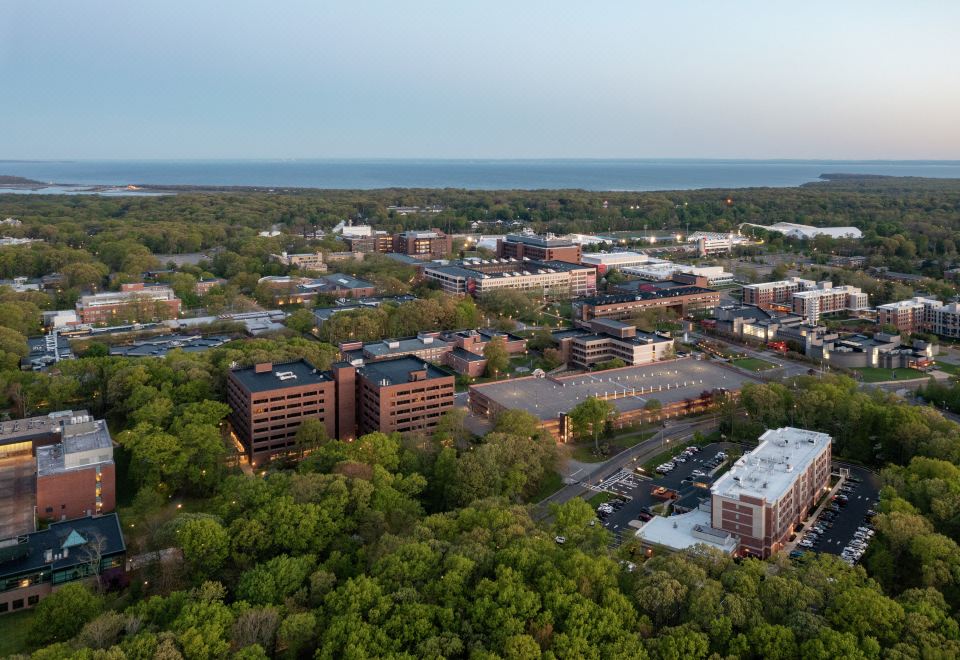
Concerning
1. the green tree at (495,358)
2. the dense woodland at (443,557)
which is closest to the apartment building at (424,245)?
the green tree at (495,358)

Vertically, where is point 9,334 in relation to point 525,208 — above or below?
below

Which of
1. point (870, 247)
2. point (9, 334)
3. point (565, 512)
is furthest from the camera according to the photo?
point (870, 247)

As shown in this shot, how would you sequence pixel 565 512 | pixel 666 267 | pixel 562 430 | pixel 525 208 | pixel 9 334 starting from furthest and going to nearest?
pixel 525 208
pixel 666 267
pixel 9 334
pixel 562 430
pixel 565 512

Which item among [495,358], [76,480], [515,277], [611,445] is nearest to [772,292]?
[515,277]

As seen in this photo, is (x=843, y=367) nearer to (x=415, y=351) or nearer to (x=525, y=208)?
(x=415, y=351)

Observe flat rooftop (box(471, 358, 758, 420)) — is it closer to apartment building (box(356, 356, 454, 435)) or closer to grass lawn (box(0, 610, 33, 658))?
apartment building (box(356, 356, 454, 435))

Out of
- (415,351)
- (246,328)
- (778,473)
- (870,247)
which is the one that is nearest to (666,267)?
(870,247)

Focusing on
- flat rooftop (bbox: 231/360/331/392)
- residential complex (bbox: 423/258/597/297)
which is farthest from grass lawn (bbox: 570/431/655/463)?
residential complex (bbox: 423/258/597/297)

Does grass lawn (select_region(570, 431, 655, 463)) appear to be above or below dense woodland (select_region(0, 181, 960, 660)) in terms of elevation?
below

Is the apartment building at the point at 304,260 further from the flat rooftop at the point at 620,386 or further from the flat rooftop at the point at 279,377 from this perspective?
the flat rooftop at the point at 620,386
